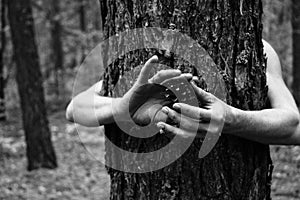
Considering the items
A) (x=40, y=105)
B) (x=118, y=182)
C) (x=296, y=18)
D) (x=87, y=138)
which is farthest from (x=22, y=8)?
(x=118, y=182)

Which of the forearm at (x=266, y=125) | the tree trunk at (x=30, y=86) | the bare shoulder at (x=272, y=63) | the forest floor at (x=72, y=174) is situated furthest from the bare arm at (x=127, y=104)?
the tree trunk at (x=30, y=86)

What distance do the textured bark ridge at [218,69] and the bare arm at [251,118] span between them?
0.09m

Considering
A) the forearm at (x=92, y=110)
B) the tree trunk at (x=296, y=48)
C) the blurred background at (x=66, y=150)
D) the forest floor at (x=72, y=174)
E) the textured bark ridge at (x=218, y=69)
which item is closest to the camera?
the textured bark ridge at (x=218, y=69)

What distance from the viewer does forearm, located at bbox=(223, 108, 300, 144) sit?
5.49 feet

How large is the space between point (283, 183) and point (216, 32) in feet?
16.9

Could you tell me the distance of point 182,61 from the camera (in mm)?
1782

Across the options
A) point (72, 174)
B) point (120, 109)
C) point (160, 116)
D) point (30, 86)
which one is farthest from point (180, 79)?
point (30, 86)

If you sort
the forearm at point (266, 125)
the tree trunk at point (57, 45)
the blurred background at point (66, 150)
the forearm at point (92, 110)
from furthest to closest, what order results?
1. the tree trunk at point (57, 45)
2. the blurred background at point (66, 150)
3. the forearm at point (92, 110)
4. the forearm at point (266, 125)

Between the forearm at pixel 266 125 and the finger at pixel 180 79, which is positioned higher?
the finger at pixel 180 79

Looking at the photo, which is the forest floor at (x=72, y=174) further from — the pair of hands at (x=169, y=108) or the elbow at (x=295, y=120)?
the pair of hands at (x=169, y=108)

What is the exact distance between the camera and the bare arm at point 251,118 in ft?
5.21

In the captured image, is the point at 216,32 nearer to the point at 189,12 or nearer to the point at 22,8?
the point at 189,12

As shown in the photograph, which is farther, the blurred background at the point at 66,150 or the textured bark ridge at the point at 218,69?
the blurred background at the point at 66,150

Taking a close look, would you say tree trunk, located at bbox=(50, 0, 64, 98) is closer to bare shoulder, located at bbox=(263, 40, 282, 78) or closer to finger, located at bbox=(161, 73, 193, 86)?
bare shoulder, located at bbox=(263, 40, 282, 78)
